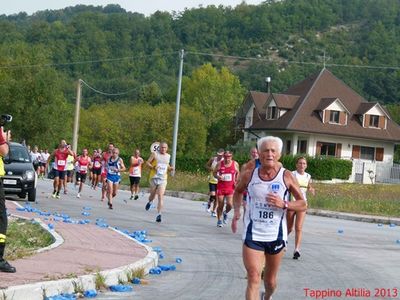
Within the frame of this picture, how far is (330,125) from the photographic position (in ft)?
229

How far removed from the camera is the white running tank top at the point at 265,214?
834cm

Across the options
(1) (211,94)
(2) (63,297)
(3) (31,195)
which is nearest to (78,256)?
(2) (63,297)

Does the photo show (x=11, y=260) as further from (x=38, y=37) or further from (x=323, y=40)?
(x=323, y=40)

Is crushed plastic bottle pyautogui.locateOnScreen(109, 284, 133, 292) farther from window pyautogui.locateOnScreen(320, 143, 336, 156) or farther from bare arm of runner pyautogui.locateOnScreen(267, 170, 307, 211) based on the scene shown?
window pyautogui.locateOnScreen(320, 143, 336, 156)

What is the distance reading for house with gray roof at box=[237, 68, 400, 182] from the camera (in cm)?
6950

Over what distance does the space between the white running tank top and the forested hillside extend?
5756cm

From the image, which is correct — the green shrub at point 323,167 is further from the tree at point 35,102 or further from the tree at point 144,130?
the tree at point 144,130

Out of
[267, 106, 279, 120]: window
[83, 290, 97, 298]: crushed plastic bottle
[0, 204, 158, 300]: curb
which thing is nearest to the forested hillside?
[267, 106, 279, 120]: window

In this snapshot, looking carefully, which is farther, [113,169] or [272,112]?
[272,112]

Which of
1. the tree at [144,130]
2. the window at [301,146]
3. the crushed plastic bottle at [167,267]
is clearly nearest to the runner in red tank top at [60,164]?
the crushed plastic bottle at [167,267]

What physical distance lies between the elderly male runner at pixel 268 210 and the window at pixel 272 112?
→ 64.0 meters

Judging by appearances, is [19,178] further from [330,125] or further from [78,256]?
[330,125]

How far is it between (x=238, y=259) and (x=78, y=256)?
320 cm

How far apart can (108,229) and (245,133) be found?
64.4 metres
